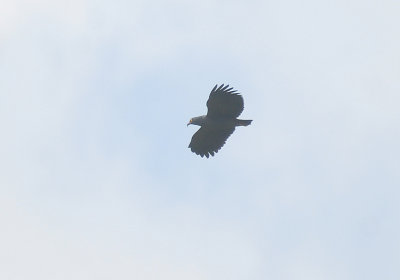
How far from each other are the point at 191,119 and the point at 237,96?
351cm

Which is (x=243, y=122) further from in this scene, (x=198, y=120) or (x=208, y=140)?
(x=208, y=140)

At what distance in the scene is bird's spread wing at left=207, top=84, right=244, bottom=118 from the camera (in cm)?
9869

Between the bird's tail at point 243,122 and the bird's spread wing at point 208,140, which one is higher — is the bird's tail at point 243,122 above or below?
below

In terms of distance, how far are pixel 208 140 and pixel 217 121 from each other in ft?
7.08

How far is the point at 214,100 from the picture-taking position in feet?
324

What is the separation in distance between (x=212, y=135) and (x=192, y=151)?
147 centimetres

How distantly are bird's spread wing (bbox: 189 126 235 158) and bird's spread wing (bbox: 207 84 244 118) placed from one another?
1890mm

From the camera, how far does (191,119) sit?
3986 inches

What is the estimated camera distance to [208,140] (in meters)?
102

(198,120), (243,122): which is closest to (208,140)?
(198,120)

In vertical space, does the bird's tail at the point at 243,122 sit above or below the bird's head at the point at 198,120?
below

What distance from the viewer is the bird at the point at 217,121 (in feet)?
324

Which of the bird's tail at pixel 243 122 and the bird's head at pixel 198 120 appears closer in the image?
the bird's tail at pixel 243 122

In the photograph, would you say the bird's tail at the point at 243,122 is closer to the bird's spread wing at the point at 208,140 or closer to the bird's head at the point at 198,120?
the bird's spread wing at the point at 208,140
